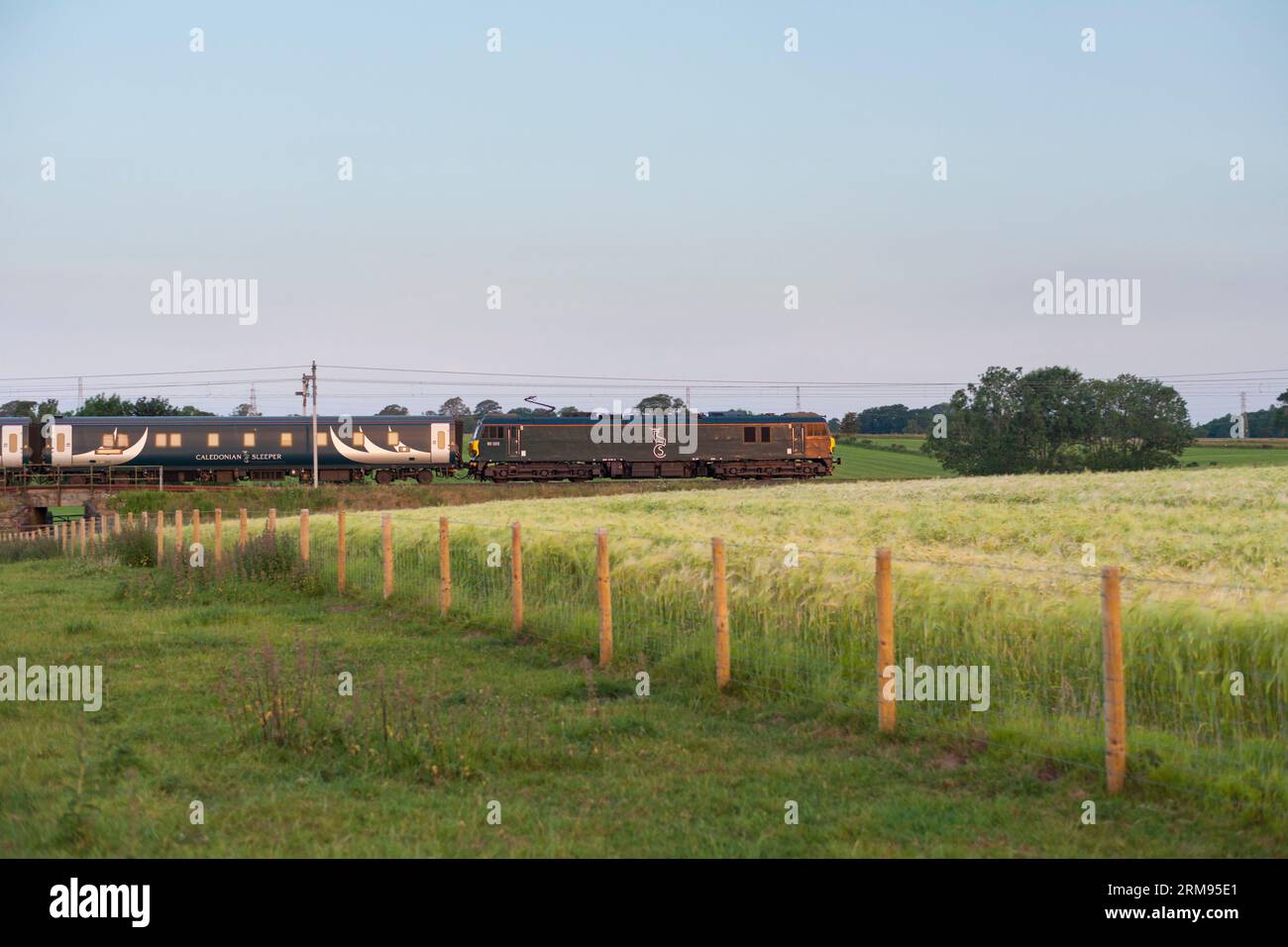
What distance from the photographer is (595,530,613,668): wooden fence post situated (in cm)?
1158

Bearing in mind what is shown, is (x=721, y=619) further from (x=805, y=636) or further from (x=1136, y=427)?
(x=1136, y=427)

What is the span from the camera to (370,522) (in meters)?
24.2

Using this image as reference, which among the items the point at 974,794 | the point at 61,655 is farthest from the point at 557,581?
the point at 974,794

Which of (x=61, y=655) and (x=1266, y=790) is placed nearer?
(x=1266, y=790)

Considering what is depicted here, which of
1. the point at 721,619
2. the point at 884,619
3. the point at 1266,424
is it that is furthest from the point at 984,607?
the point at 1266,424

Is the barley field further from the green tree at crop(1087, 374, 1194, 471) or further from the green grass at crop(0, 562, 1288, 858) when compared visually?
the green tree at crop(1087, 374, 1194, 471)

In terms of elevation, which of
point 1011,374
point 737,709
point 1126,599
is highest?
point 1011,374

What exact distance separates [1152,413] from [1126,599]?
270 ft

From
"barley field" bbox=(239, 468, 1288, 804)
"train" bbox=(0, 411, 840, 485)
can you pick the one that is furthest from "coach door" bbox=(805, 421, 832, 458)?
"barley field" bbox=(239, 468, 1288, 804)

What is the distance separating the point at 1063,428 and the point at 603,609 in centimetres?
7952

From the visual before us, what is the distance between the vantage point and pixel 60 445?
55375mm

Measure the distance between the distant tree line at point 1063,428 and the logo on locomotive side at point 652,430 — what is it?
32.8m

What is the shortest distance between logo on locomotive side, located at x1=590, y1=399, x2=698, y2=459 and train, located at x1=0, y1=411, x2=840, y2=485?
1.9 inches

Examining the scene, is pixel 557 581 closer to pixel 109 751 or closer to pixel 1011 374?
pixel 109 751
